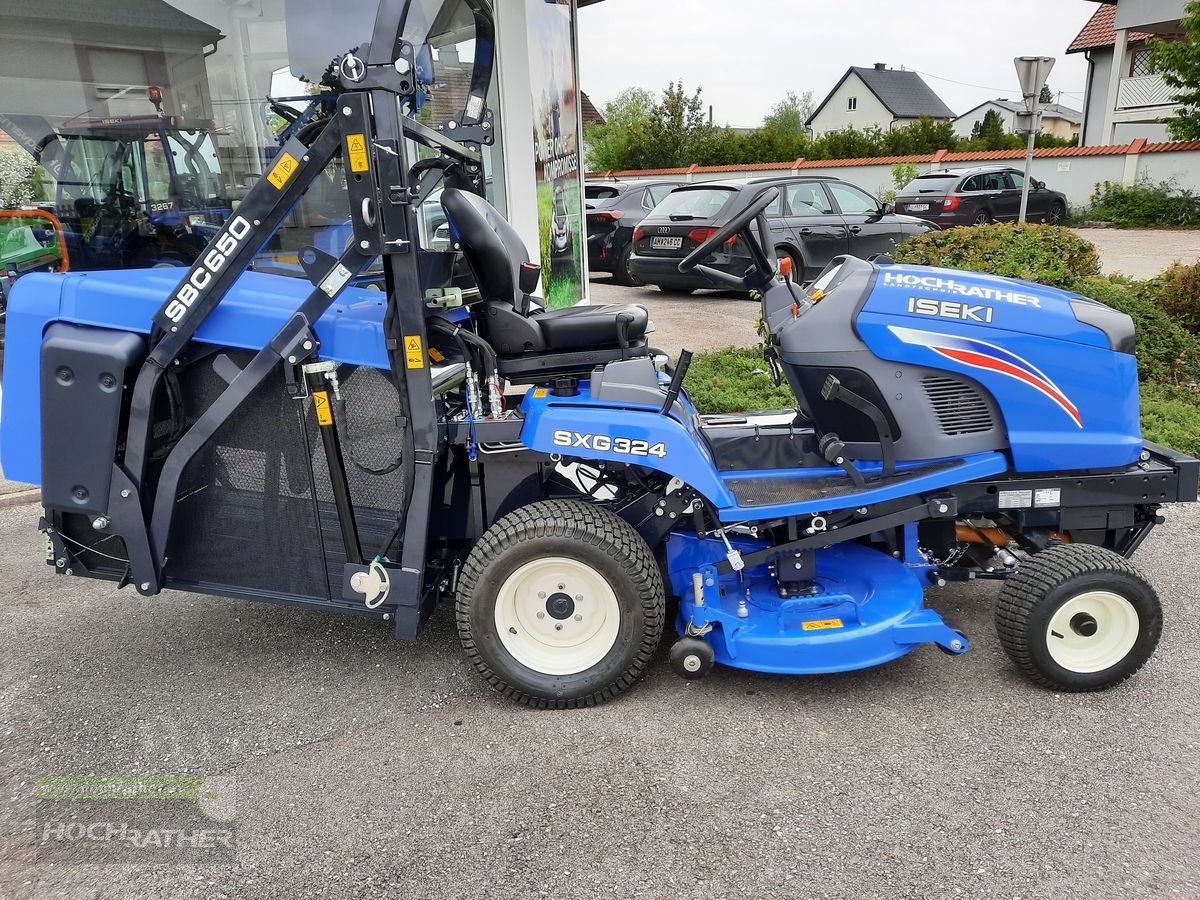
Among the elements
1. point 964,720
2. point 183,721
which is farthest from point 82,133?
point 964,720

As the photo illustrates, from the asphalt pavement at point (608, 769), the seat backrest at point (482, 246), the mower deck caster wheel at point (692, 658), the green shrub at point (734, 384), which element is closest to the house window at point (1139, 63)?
the green shrub at point (734, 384)

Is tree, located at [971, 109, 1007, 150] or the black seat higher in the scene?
tree, located at [971, 109, 1007, 150]

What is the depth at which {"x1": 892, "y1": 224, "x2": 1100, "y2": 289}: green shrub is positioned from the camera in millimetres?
7164

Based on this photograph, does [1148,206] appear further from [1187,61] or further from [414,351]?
[414,351]

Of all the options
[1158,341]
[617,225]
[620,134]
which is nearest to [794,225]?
[617,225]

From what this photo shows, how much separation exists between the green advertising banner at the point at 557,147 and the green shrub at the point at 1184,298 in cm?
517

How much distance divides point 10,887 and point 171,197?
18.3 feet

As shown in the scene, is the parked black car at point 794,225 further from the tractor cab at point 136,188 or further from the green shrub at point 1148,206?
the green shrub at point 1148,206

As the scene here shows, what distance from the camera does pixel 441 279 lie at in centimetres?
323

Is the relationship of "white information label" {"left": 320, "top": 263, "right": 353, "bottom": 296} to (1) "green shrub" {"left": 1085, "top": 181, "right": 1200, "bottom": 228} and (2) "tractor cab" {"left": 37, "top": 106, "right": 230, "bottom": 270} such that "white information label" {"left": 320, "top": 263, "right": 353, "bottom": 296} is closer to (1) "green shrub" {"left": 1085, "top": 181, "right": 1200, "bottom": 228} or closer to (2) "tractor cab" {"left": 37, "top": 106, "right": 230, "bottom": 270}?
(2) "tractor cab" {"left": 37, "top": 106, "right": 230, "bottom": 270}

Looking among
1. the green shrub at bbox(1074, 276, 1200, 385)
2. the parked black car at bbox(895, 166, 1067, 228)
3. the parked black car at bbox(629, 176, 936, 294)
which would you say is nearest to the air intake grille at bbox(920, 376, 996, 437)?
the green shrub at bbox(1074, 276, 1200, 385)

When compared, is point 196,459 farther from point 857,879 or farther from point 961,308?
point 961,308

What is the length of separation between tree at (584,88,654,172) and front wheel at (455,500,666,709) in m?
32.5

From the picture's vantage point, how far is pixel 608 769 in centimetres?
277
